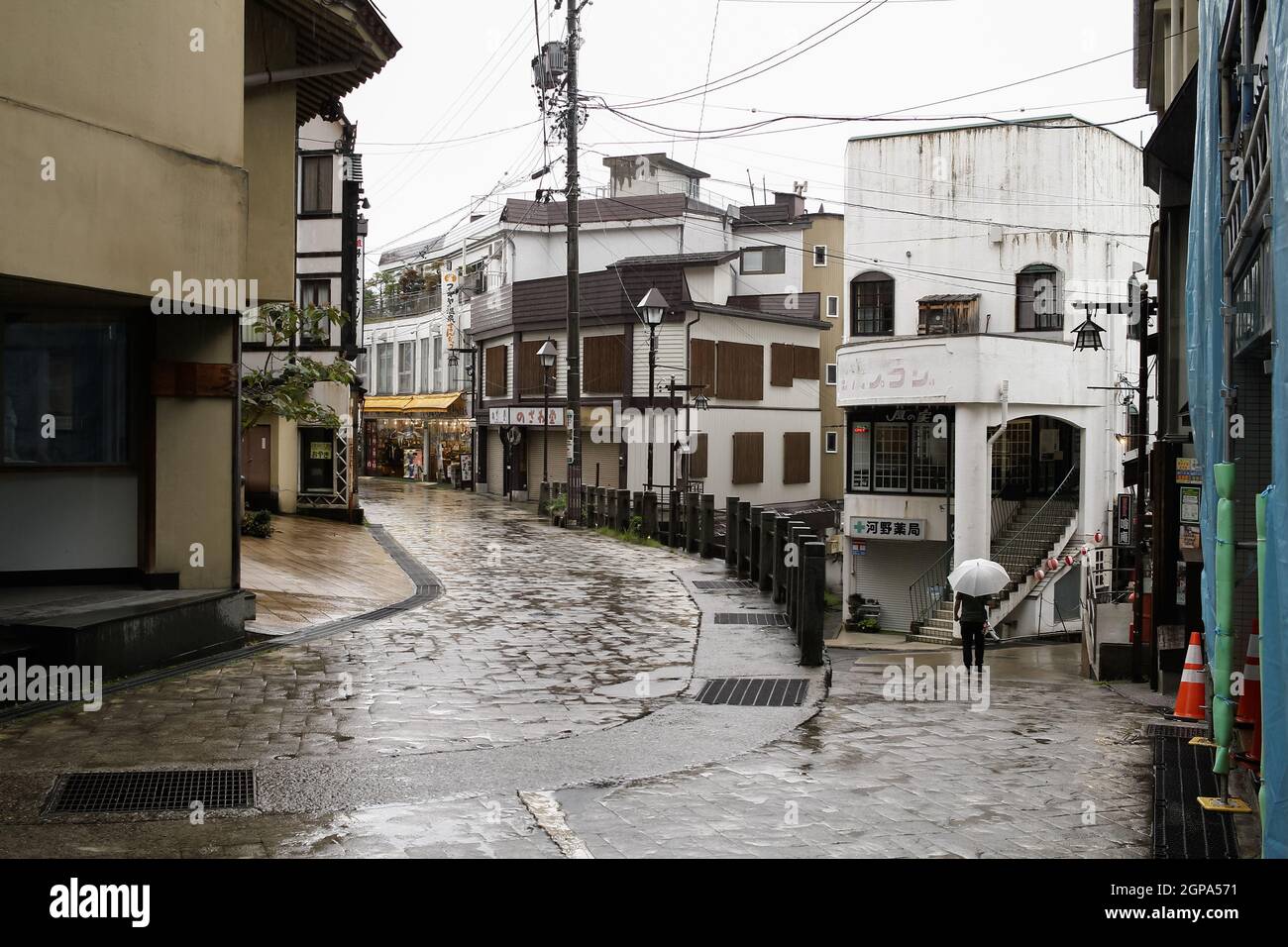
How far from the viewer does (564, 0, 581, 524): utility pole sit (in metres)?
29.3

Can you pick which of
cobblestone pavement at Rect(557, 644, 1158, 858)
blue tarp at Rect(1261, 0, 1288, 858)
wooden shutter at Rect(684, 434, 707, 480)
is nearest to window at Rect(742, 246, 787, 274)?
wooden shutter at Rect(684, 434, 707, 480)

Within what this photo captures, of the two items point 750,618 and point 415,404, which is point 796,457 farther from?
Answer: point 750,618

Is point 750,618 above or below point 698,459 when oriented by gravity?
below

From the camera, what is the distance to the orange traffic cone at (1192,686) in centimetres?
970

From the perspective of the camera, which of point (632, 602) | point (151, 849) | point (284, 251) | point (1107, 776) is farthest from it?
point (632, 602)

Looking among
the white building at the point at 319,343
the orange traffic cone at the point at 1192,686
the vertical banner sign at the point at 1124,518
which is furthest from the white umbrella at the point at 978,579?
the white building at the point at 319,343

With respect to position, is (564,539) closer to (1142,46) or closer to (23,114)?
(1142,46)

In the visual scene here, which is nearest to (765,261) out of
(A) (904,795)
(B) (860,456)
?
(B) (860,456)

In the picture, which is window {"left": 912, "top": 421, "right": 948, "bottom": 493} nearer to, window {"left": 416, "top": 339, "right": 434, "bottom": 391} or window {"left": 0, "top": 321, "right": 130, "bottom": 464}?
window {"left": 0, "top": 321, "right": 130, "bottom": 464}

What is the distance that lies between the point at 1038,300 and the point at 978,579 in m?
18.0

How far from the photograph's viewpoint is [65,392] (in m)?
11.4
